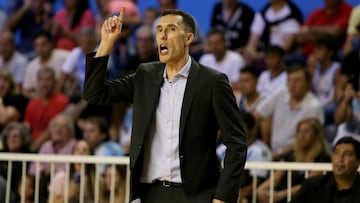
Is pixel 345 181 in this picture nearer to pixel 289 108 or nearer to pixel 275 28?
pixel 289 108

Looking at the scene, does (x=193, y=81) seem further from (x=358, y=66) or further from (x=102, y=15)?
(x=102, y=15)

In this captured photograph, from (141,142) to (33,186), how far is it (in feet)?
10.1

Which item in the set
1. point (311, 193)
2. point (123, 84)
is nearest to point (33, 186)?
point (311, 193)

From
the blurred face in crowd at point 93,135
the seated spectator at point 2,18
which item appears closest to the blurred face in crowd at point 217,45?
the blurred face in crowd at point 93,135

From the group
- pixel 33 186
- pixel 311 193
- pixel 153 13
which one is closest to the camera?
pixel 311 193

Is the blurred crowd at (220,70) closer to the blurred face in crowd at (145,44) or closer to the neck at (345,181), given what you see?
the blurred face in crowd at (145,44)

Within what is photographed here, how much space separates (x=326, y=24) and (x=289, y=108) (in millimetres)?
1729

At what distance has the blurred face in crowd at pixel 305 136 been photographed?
27.7 feet

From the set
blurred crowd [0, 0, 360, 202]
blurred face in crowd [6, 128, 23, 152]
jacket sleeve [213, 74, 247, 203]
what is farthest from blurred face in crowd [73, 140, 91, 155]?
jacket sleeve [213, 74, 247, 203]

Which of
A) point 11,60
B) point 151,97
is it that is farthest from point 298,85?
point 151,97

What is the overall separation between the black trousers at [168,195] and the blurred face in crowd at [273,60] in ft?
17.2

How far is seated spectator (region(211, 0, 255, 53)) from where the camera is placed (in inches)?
448

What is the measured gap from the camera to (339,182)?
702 cm

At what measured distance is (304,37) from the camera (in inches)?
428
